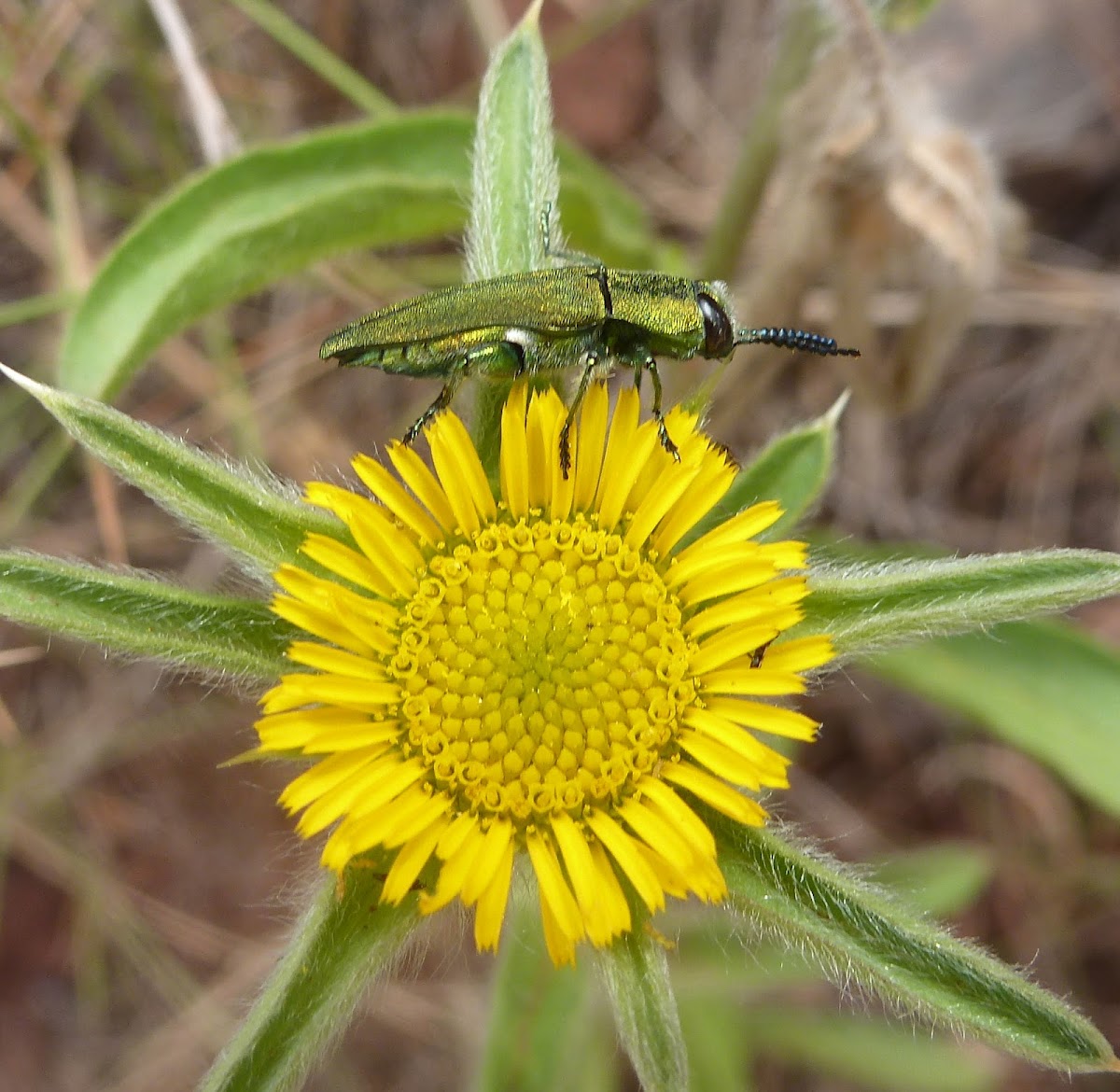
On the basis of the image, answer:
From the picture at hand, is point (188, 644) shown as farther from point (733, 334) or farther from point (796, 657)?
point (733, 334)

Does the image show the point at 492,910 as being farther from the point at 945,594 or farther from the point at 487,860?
the point at 945,594

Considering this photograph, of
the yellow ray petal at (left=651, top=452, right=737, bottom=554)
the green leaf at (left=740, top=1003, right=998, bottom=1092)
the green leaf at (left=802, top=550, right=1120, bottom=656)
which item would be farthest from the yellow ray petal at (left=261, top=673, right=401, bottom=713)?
the green leaf at (left=740, top=1003, right=998, bottom=1092)

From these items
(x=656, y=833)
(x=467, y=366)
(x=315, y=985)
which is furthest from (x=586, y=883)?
(x=467, y=366)

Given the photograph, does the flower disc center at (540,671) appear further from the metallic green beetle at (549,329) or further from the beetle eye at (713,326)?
the beetle eye at (713,326)

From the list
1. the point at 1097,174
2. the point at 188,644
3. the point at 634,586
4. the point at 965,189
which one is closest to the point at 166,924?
the point at 188,644

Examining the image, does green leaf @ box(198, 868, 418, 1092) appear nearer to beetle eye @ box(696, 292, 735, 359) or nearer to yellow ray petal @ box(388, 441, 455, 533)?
yellow ray petal @ box(388, 441, 455, 533)
